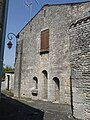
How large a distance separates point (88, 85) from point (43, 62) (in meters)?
6.89

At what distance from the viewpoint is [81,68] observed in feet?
23.0

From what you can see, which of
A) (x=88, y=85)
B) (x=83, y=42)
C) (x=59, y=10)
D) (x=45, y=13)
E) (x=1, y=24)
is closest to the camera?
(x=1, y=24)

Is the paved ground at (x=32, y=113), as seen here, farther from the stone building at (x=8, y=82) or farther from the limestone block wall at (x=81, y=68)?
the stone building at (x=8, y=82)

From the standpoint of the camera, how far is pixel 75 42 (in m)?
7.52

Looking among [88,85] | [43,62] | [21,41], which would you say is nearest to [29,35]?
[21,41]

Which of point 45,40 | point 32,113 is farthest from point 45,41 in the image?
point 32,113

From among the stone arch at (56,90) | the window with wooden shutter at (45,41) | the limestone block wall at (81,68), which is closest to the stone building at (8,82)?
the window with wooden shutter at (45,41)

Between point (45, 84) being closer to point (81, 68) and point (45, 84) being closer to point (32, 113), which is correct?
point (32, 113)

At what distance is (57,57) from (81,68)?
202 inches

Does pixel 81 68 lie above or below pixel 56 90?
above

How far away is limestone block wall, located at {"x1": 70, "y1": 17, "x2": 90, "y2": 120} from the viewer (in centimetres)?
669

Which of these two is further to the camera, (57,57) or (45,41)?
(45,41)

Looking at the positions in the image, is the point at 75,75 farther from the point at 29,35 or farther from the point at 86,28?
the point at 29,35

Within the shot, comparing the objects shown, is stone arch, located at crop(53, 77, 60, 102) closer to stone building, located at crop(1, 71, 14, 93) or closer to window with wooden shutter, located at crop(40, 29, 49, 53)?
window with wooden shutter, located at crop(40, 29, 49, 53)
